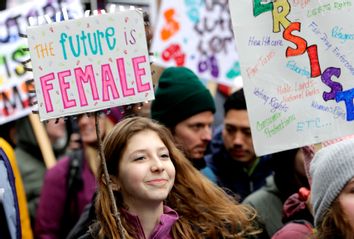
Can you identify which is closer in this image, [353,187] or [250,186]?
[353,187]

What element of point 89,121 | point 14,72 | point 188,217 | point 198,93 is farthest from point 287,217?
point 14,72

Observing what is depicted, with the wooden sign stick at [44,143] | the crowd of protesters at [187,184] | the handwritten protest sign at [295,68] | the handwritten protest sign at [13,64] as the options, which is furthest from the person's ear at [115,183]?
the wooden sign stick at [44,143]

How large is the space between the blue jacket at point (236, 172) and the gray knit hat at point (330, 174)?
5.47 ft

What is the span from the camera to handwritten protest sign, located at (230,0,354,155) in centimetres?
454

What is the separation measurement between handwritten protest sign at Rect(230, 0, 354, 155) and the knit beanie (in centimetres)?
155

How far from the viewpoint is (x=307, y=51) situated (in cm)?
458

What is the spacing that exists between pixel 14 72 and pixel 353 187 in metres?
4.24

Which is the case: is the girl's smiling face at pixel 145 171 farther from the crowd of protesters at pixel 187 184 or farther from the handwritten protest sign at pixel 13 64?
the handwritten protest sign at pixel 13 64

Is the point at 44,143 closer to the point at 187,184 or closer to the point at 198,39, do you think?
the point at 198,39

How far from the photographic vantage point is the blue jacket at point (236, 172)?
20.8 ft

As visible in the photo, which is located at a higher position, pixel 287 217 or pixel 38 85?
pixel 38 85

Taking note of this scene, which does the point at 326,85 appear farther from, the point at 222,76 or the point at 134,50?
the point at 222,76

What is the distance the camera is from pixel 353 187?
440 cm

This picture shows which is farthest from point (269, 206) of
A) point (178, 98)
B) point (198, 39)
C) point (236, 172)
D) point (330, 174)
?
point (198, 39)
